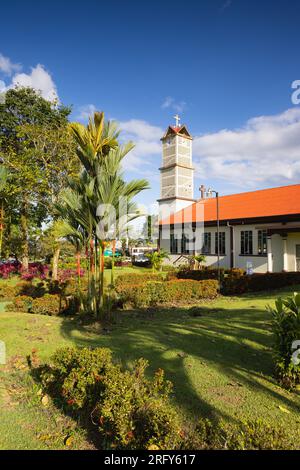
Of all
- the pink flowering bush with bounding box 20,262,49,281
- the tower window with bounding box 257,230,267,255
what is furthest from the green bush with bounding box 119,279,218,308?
the pink flowering bush with bounding box 20,262,49,281

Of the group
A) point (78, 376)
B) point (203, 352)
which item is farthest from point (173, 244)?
point (78, 376)

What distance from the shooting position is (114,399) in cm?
311

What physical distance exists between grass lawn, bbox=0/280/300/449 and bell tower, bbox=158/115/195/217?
1098 inches

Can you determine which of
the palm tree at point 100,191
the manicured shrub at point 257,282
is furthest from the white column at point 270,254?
the palm tree at point 100,191

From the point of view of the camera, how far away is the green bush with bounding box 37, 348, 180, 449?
2.79 meters

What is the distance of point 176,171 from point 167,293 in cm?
2713

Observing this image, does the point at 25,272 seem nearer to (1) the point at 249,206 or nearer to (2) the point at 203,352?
(1) the point at 249,206

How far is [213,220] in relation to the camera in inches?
985

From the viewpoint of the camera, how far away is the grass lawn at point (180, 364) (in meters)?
3.50

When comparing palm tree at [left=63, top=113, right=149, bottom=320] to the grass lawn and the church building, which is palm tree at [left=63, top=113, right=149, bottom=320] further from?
the church building

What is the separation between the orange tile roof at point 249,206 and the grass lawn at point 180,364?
13988mm

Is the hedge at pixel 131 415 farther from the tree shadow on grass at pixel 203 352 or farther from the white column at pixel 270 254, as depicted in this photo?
Result: the white column at pixel 270 254

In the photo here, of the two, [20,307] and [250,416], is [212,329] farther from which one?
[20,307]
